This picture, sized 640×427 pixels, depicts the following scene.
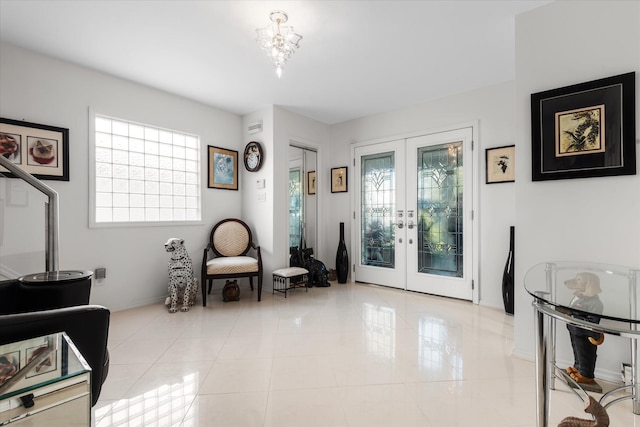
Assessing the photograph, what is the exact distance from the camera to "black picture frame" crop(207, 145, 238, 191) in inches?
168

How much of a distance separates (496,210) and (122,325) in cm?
415

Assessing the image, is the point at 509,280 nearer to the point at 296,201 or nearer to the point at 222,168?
the point at 296,201

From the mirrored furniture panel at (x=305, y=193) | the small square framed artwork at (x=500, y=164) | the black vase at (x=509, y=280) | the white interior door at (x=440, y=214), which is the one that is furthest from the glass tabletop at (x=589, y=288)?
the mirrored furniture panel at (x=305, y=193)

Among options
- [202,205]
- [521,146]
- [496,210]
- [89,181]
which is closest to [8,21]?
[89,181]

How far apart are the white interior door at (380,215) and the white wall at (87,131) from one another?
233 cm

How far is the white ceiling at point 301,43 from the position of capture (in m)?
2.23

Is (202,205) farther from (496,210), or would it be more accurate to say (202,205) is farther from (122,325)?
(496,210)

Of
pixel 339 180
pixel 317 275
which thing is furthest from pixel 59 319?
→ pixel 339 180

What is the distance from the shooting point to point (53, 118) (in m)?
2.93

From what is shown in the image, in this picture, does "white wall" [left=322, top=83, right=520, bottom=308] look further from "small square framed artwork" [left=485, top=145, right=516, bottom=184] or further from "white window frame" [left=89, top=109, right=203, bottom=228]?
"white window frame" [left=89, top=109, right=203, bottom=228]

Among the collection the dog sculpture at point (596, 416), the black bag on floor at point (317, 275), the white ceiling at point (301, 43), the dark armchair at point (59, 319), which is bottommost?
the black bag on floor at point (317, 275)

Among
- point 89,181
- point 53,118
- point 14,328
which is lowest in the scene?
point 14,328

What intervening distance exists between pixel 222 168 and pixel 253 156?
483 millimetres

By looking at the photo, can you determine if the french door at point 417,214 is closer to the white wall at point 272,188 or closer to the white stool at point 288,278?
the white stool at point 288,278
